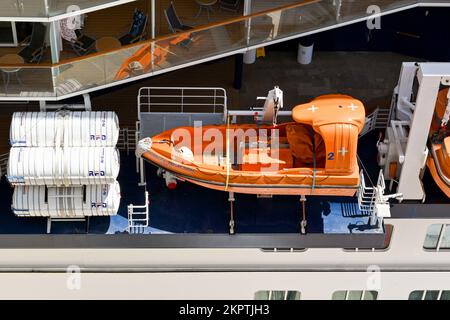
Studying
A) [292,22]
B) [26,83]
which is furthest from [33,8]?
[292,22]

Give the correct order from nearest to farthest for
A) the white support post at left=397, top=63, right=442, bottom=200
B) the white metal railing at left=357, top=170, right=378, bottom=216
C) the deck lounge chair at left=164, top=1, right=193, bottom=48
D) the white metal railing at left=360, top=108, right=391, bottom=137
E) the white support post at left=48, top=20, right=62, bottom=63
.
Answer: the white support post at left=397, top=63, right=442, bottom=200 < the white support post at left=48, top=20, right=62, bottom=63 < the white metal railing at left=357, top=170, right=378, bottom=216 < the deck lounge chair at left=164, top=1, right=193, bottom=48 < the white metal railing at left=360, top=108, right=391, bottom=137

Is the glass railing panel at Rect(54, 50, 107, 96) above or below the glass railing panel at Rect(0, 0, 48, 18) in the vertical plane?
below

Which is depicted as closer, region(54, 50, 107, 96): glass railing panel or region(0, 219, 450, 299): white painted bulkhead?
region(54, 50, 107, 96): glass railing panel

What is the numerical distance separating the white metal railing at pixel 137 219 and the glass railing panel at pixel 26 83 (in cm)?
307

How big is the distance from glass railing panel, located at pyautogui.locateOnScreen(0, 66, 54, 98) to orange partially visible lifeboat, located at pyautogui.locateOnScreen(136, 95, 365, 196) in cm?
240

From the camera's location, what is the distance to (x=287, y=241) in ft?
72.5

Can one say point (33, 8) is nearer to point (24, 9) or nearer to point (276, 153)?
point (24, 9)

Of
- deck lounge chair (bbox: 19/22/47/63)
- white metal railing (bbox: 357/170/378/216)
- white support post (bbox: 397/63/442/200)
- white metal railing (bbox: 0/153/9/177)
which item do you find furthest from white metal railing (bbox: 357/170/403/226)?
white metal railing (bbox: 0/153/9/177)

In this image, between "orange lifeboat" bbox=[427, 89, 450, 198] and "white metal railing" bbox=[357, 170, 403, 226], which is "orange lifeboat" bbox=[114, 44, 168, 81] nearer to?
"white metal railing" bbox=[357, 170, 403, 226]

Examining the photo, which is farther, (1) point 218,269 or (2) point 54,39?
(1) point 218,269

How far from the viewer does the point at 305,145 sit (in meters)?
22.1

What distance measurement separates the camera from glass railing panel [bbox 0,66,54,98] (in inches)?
847

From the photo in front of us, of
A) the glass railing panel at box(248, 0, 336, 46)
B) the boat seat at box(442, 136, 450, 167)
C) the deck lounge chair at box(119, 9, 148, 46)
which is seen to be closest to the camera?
the boat seat at box(442, 136, 450, 167)

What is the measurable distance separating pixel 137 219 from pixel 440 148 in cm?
687
